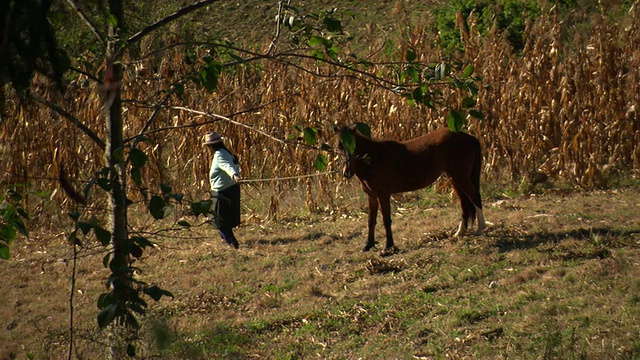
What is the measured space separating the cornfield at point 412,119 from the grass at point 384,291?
1.00 meters

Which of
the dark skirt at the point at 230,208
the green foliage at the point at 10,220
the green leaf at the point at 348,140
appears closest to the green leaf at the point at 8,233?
the green foliage at the point at 10,220

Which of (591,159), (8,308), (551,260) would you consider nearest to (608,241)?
(551,260)

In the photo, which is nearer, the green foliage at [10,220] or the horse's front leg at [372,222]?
the green foliage at [10,220]

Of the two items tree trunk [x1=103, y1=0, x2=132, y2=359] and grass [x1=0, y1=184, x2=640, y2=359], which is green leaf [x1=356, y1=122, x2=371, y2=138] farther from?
grass [x1=0, y1=184, x2=640, y2=359]

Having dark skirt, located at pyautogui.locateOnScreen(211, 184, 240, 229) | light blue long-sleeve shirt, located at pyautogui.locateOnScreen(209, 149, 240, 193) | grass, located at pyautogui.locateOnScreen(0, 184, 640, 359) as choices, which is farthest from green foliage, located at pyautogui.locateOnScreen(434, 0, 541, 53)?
light blue long-sleeve shirt, located at pyautogui.locateOnScreen(209, 149, 240, 193)

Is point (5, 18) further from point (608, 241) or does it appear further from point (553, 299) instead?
point (608, 241)

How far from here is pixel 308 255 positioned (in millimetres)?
9883

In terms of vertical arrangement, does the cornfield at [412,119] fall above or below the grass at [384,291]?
above

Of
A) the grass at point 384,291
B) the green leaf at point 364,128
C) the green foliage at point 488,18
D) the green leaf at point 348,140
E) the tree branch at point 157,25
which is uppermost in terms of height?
the green foliage at point 488,18

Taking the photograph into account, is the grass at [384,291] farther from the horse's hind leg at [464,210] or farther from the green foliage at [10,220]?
the green foliage at [10,220]

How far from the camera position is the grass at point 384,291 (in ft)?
21.0

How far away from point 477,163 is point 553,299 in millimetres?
3156

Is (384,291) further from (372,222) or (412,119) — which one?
(412,119)

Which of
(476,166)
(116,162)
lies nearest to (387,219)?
(476,166)
